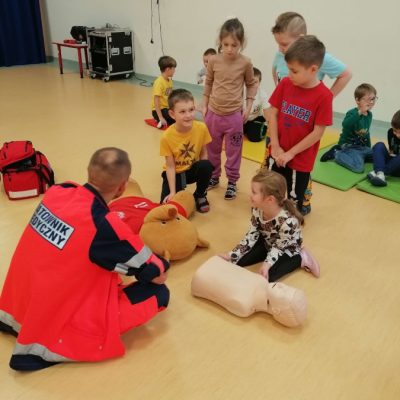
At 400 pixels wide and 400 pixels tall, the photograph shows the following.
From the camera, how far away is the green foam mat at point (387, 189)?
254 cm

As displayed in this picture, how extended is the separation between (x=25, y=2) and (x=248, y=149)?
539 cm

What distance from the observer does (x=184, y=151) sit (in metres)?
2.27

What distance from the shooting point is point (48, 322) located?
126 cm

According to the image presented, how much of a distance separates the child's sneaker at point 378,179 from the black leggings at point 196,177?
1.13 metres

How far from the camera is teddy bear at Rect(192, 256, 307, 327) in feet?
4.86

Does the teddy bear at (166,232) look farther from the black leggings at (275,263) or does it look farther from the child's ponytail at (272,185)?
the child's ponytail at (272,185)

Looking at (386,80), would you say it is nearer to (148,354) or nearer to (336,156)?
(336,156)

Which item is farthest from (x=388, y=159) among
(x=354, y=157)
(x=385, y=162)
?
(x=354, y=157)

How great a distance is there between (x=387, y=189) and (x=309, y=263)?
1.14m

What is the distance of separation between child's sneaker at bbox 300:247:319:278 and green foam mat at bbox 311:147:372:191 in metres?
0.97

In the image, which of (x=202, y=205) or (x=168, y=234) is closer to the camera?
(x=168, y=234)

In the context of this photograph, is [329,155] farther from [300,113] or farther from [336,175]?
[300,113]

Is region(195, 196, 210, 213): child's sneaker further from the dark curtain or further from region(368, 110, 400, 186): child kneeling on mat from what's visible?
the dark curtain

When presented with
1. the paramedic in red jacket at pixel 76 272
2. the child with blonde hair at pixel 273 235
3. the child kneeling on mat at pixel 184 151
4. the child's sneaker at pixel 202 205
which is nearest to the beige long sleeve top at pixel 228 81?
the child kneeling on mat at pixel 184 151
